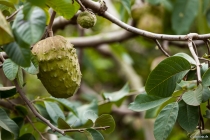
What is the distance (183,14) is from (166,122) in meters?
1.23

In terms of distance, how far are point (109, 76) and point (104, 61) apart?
24 centimetres

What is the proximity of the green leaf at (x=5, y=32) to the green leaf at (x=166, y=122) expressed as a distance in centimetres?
43

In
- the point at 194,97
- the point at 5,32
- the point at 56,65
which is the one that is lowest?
the point at 194,97

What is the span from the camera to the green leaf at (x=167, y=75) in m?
1.03

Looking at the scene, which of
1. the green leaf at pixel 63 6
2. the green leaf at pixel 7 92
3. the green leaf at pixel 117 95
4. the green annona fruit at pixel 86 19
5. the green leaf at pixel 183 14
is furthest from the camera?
the green leaf at pixel 183 14

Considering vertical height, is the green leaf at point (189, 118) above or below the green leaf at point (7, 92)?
below

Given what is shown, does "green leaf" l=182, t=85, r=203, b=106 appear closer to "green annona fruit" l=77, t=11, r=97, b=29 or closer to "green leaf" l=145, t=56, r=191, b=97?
"green leaf" l=145, t=56, r=191, b=97

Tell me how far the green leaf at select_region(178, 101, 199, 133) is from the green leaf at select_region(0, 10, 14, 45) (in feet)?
1.63

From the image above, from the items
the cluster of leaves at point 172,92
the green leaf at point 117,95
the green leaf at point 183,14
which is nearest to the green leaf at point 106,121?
the cluster of leaves at point 172,92

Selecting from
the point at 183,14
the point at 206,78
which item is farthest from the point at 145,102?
the point at 183,14

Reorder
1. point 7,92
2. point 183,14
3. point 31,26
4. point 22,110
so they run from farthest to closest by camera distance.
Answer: point 183,14 < point 22,110 < point 7,92 < point 31,26

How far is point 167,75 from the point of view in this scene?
3.43ft

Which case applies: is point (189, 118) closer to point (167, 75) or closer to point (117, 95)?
point (167, 75)

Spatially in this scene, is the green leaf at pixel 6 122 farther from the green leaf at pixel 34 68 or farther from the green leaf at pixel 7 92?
the green leaf at pixel 34 68
